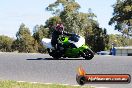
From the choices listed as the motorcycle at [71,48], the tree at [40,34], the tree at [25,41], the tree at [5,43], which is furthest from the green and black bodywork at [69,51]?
the tree at [5,43]

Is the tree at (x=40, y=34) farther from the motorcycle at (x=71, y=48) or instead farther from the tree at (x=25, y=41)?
the motorcycle at (x=71, y=48)

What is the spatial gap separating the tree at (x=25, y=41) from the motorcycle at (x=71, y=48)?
172 ft

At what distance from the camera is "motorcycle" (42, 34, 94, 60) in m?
19.4

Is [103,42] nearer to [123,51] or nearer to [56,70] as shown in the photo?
[123,51]

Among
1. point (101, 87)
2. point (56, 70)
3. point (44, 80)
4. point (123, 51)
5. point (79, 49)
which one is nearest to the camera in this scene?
point (101, 87)

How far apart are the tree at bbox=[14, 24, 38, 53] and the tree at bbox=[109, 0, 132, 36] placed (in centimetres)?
1423

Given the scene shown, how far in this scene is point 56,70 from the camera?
45.5ft

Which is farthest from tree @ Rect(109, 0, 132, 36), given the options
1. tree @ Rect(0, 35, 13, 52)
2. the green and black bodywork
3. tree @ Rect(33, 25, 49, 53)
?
the green and black bodywork

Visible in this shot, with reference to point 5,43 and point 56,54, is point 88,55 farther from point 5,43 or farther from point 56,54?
point 5,43

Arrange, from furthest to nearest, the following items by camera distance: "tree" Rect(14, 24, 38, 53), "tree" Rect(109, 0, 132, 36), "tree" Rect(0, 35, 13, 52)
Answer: "tree" Rect(0, 35, 13, 52) → "tree" Rect(14, 24, 38, 53) → "tree" Rect(109, 0, 132, 36)

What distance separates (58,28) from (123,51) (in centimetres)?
4122

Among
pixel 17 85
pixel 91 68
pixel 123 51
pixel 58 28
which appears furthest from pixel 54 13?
pixel 17 85

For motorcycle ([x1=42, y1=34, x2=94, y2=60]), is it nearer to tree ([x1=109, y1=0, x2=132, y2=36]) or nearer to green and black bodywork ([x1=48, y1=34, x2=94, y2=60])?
green and black bodywork ([x1=48, y1=34, x2=94, y2=60])

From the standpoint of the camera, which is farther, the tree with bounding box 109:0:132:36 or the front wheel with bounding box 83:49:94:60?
the tree with bounding box 109:0:132:36
